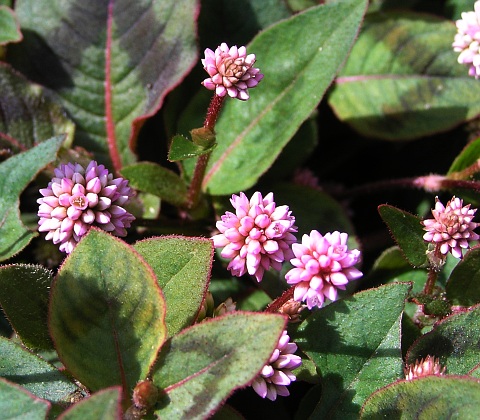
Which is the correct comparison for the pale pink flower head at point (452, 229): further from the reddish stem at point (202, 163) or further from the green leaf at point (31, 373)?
the green leaf at point (31, 373)

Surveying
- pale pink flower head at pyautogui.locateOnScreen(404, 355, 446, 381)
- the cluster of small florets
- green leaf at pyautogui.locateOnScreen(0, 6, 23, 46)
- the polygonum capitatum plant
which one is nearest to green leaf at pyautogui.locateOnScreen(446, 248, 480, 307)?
the polygonum capitatum plant

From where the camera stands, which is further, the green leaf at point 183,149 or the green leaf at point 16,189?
the green leaf at point 16,189

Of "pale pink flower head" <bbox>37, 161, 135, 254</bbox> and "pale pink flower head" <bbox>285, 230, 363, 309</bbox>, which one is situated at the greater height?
"pale pink flower head" <bbox>37, 161, 135, 254</bbox>

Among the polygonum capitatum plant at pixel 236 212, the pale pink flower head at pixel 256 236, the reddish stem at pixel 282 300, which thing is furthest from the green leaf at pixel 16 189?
the reddish stem at pixel 282 300

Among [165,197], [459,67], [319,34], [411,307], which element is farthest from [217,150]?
[459,67]

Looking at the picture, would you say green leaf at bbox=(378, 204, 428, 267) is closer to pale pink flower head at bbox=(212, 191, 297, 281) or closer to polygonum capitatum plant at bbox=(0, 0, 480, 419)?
polygonum capitatum plant at bbox=(0, 0, 480, 419)

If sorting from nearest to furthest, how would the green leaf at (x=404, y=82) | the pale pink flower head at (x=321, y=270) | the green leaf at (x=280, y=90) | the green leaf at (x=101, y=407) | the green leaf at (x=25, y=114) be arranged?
the green leaf at (x=101, y=407)
the pale pink flower head at (x=321, y=270)
the green leaf at (x=280, y=90)
the green leaf at (x=25, y=114)
the green leaf at (x=404, y=82)
